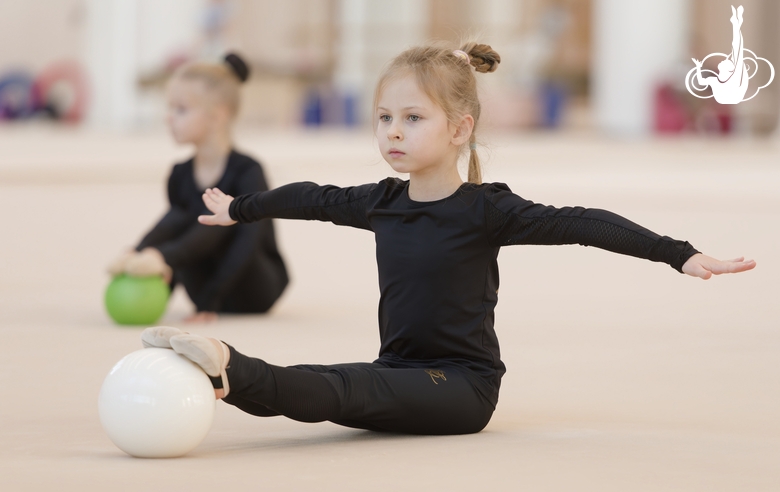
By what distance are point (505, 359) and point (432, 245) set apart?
1.21m

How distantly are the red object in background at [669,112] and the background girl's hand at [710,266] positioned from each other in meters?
17.1

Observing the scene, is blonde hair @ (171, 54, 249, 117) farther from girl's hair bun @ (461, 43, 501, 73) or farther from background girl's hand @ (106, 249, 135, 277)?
girl's hair bun @ (461, 43, 501, 73)

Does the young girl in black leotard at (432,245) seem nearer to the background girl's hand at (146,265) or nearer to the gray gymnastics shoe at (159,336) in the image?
the gray gymnastics shoe at (159,336)

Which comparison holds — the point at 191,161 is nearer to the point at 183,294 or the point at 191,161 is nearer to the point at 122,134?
the point at 183,294

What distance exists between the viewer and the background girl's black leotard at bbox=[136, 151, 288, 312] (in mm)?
4840

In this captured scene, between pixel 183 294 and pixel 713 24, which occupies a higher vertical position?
pixel 713 24

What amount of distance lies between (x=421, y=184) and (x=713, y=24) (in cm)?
2447

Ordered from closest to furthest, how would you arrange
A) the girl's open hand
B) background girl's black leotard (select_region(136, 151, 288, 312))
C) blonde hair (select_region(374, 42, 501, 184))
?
blonde hair (select_region(374, 42, 501, 184)), the girl's open hand, background girl's black leotard (select_region(136, 151, 288, 312))

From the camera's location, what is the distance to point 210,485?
219 centimetres

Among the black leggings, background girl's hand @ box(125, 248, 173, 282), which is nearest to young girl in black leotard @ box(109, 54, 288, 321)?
background girl's hand @ box(125, 248, 173, 282)

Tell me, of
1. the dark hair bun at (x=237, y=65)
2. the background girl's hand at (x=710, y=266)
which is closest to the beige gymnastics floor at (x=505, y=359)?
the background girl's hand at (x=710, y=266)

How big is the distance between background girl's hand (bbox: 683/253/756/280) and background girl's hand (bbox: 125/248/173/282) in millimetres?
2607

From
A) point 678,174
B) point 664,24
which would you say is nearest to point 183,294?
point 678,174

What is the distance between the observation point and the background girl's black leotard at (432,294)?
8.50 feet
